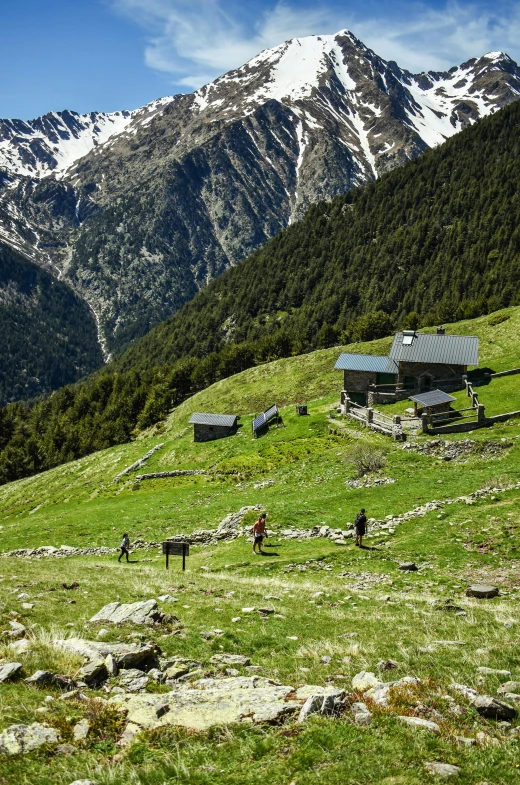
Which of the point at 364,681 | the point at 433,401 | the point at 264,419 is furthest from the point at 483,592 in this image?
the point at 264,419

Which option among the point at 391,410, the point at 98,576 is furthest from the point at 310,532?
the point at 391,410

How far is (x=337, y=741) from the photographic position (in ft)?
24.7

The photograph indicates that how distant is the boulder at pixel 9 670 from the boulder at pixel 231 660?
3968mm

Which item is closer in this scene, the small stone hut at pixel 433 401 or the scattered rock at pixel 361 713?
the scattered rock at pixel 361 713

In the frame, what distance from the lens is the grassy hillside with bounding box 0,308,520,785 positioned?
7.21m

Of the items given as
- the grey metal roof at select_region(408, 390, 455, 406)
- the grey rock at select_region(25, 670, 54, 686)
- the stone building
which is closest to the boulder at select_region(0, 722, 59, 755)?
the grey rock at select_region(25, 670, 54, 686)

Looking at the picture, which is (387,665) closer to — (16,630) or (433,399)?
(16,630)

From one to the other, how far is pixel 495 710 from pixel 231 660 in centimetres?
545

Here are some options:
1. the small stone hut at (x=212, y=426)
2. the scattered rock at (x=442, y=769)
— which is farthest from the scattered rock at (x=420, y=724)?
the small stone hut at (x=212, y=426)

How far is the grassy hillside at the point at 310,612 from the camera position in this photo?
7.21m

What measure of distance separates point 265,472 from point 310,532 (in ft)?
63.3

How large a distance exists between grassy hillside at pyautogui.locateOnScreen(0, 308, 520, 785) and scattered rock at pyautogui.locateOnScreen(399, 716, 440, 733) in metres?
0.10

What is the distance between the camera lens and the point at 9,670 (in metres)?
9.51

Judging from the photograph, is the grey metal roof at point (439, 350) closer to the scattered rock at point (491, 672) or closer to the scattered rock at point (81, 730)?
the scattered rock at point (491, 672)
